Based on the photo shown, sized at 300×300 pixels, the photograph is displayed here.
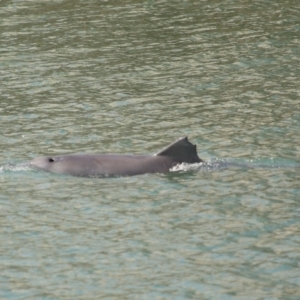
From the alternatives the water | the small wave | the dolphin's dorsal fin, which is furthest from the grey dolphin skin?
the small wave

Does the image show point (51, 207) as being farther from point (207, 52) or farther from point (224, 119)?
point (207, 52)

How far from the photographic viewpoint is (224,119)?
75.2ft

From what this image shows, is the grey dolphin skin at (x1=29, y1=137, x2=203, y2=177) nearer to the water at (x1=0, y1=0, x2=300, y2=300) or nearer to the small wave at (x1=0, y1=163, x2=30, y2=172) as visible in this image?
the water at (x1=0, y1=0, x2=300, y2=300)

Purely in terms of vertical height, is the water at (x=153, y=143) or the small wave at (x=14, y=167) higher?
the small wave at (x=14, y=167)

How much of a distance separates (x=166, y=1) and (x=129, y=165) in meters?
20.4

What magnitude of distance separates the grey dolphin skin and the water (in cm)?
25

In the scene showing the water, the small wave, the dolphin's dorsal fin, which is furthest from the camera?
the small wave

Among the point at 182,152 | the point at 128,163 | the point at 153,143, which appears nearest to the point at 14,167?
the point at 128,163

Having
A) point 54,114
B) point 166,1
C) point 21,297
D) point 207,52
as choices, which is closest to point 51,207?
point 21,297

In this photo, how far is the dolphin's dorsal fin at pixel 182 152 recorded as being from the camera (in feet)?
61.4

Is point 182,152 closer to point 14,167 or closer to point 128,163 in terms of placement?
point 128,163

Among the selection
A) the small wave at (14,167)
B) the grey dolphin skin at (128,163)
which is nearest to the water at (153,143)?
the small wave at (14,167)

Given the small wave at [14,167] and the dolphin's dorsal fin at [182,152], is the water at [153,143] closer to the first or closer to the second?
the small wave at [14,167]

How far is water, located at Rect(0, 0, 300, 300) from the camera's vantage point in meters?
14.3
